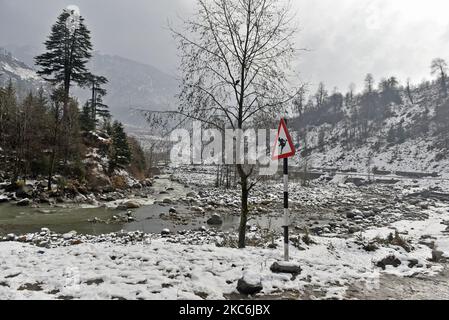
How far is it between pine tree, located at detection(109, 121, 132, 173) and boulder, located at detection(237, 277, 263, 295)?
3054 cm

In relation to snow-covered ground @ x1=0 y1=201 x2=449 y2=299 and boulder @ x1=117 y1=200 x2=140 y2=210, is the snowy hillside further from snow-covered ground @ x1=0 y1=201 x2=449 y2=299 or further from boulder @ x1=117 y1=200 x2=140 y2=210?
snow-covered ground @ x1=0 y1=201 x2=449 y2=299

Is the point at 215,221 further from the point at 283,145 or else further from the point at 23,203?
the point at 23,203

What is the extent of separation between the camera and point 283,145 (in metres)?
5.87

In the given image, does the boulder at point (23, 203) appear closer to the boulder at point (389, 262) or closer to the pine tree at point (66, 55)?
the pine tree at point (66, 55)

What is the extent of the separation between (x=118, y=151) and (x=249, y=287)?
3241cm

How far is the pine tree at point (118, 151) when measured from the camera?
33344mm

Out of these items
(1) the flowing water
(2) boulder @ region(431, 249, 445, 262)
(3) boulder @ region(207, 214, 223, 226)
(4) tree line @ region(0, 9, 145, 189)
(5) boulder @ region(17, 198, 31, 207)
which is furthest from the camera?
(4) tree line @ region(0, 9, 145, 189)

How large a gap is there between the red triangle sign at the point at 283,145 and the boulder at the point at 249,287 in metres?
2.46

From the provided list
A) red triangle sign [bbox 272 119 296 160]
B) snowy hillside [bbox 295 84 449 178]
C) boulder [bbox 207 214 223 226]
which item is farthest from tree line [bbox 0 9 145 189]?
snowy hillside [bbox 295 84 449 178]

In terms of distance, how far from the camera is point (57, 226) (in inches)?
567

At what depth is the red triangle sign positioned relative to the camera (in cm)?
578

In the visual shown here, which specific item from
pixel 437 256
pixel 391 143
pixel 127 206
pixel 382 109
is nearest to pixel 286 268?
pixel 437 256

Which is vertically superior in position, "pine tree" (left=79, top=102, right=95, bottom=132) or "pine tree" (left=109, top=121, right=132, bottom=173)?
"pine tree" (left=79, top=102, right=95, bottom=132)

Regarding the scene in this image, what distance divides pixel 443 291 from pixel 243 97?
5.57m
